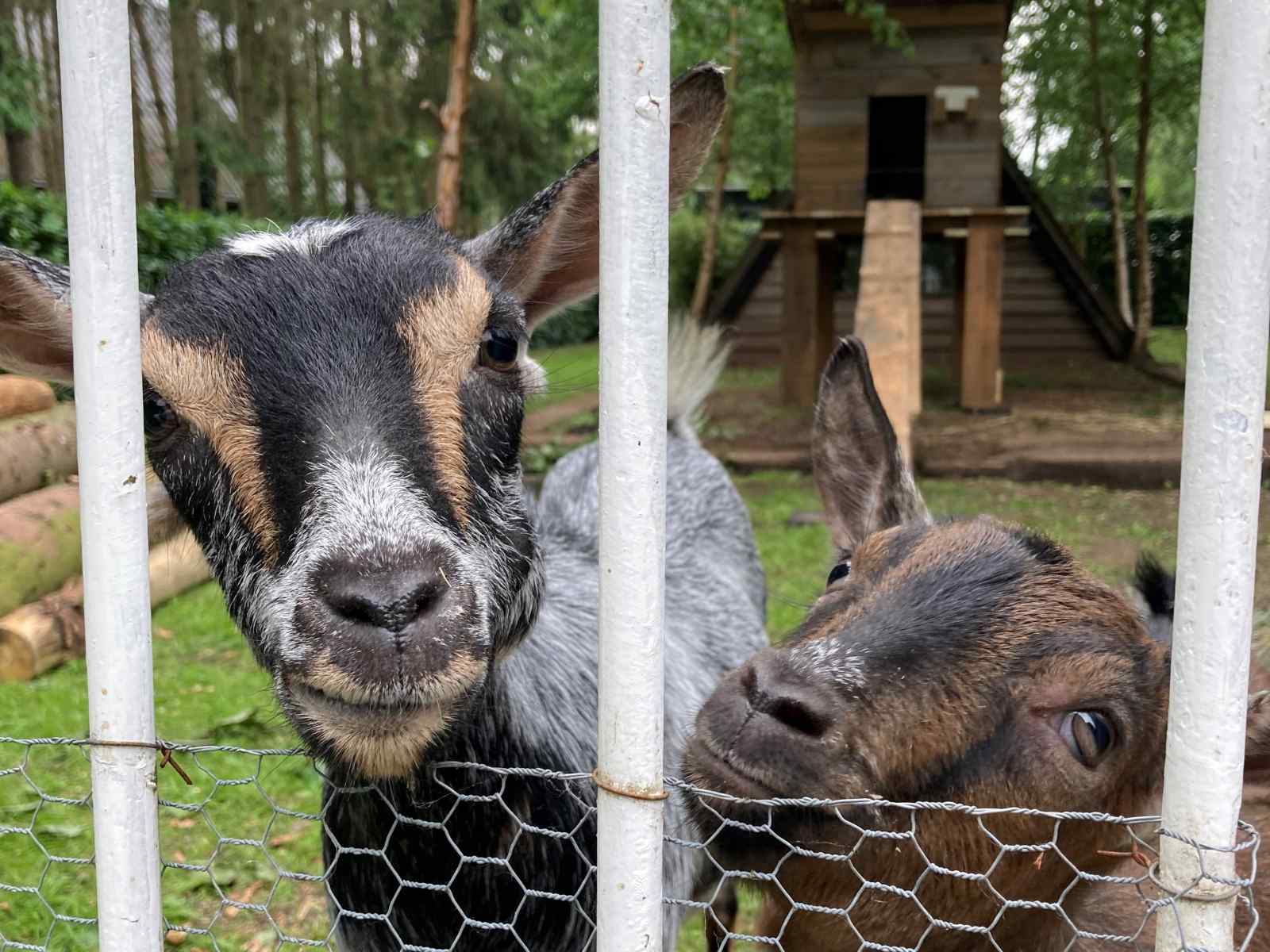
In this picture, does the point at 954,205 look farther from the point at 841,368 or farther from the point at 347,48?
the point at 841,368

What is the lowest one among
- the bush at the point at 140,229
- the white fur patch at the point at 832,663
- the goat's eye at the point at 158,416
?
the white fur patch at the point at 832,663

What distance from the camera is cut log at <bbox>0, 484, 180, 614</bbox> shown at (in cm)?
Answer: 632

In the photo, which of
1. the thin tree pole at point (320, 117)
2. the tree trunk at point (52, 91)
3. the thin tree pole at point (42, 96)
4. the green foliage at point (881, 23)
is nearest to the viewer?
the green foliage at point (881, 23)

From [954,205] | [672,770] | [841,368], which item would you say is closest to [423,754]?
[672,770]

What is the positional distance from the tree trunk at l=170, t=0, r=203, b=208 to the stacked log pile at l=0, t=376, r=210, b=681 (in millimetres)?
7553

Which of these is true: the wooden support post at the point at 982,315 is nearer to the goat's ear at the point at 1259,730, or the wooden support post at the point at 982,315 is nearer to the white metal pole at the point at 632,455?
the goat's ear at the point at 1259,730

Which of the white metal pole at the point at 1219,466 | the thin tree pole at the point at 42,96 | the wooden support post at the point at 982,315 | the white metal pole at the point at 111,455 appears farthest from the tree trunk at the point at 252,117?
the white metal pole at the point at 1219,466

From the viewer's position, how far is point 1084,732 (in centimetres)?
204

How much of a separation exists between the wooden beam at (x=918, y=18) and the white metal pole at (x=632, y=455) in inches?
436

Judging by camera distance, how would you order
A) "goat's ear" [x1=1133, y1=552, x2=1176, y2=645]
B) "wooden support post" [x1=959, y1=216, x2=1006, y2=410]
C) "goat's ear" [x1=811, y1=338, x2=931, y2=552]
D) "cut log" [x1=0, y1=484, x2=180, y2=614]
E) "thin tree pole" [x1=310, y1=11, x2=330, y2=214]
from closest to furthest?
"goat's ear" [x1=811, y1=338, x2=931, y2=552], "goat's ear" [x1=1133, y1=552, x2=1176, y2=645], "cut log" [x1=0, y1=484, x2=180, y2=614], "wooden support post" [x1=959, y1=216, x2=1006, y2=410], "thin tree pole" [x1=310, y1=11, x2=330, y2=214]

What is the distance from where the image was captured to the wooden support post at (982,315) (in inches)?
473

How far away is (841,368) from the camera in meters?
2.63

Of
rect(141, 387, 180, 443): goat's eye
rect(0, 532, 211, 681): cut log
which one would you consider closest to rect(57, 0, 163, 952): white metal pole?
rect(141, 387, 180, 443): goat's eye

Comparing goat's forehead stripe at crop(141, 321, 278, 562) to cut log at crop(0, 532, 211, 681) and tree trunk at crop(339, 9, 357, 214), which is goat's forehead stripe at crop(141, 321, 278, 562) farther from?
tree trunk at crop(339, 9, 357, 214)
